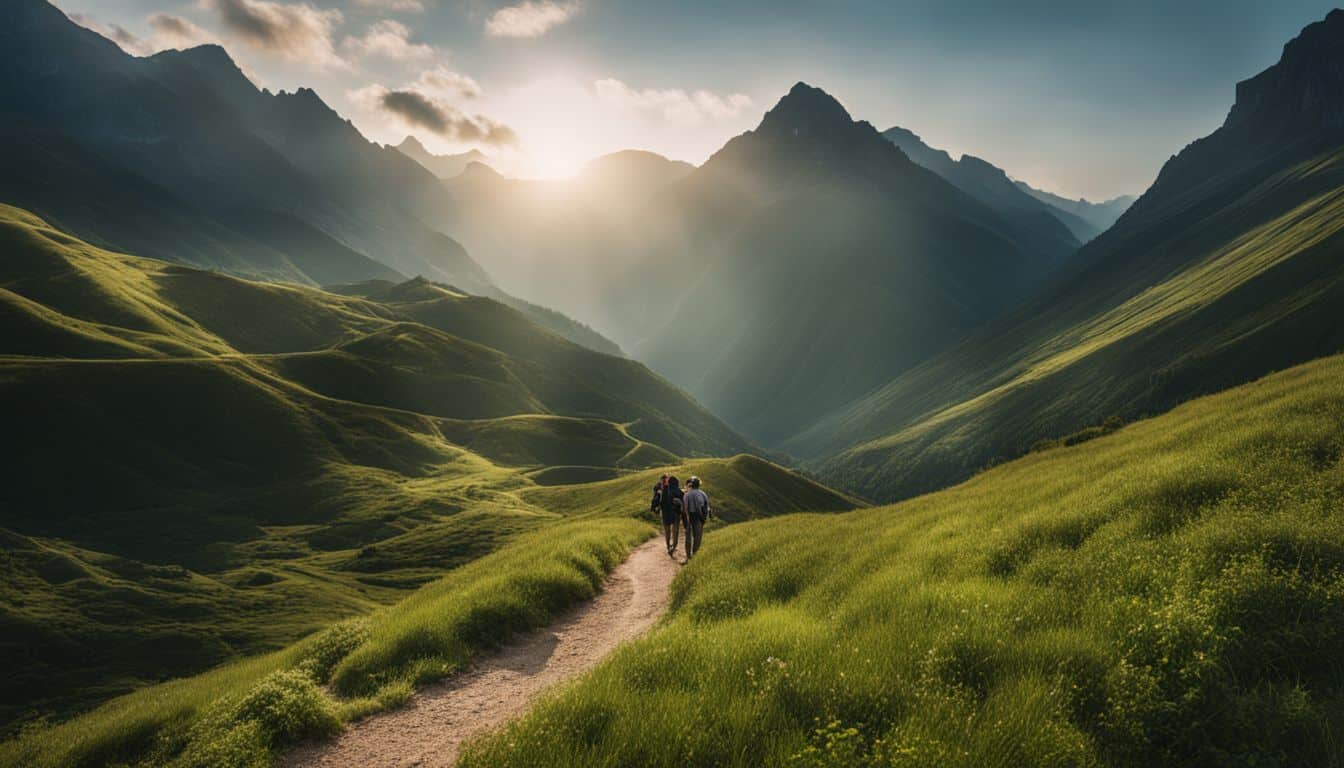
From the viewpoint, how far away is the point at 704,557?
21.8 metres

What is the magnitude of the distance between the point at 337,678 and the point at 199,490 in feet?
376

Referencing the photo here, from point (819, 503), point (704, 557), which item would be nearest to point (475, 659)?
point (704, 557)

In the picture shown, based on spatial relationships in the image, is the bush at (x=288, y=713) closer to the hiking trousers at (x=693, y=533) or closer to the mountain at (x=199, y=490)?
the hiking trousers at (x=693, y=533)

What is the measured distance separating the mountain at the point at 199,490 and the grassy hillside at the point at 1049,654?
5218cm

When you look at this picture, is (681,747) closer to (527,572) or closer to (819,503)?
(527,572)

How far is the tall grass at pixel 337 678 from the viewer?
11.4m

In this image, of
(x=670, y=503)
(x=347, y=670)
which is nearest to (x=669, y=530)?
(x=670, y=503)

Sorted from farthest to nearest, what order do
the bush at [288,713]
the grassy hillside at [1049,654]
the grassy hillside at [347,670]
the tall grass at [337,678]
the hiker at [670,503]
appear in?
the hiker at [670,503]
the grassy hillside at [347,670]
the tall grass at [337,678]
the bush at [288,713]
the grassy hillside at [1049,654]

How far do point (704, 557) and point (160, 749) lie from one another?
14845 mm

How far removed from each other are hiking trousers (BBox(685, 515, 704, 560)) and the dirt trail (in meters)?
5.40

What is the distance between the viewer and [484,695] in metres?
13.1

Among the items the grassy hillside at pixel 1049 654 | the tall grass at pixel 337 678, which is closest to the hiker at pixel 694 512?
the tall grass at pixel 337 678

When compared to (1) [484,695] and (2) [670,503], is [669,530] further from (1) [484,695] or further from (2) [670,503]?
(1) [484,695]

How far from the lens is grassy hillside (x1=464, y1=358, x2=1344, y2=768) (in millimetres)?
6395
